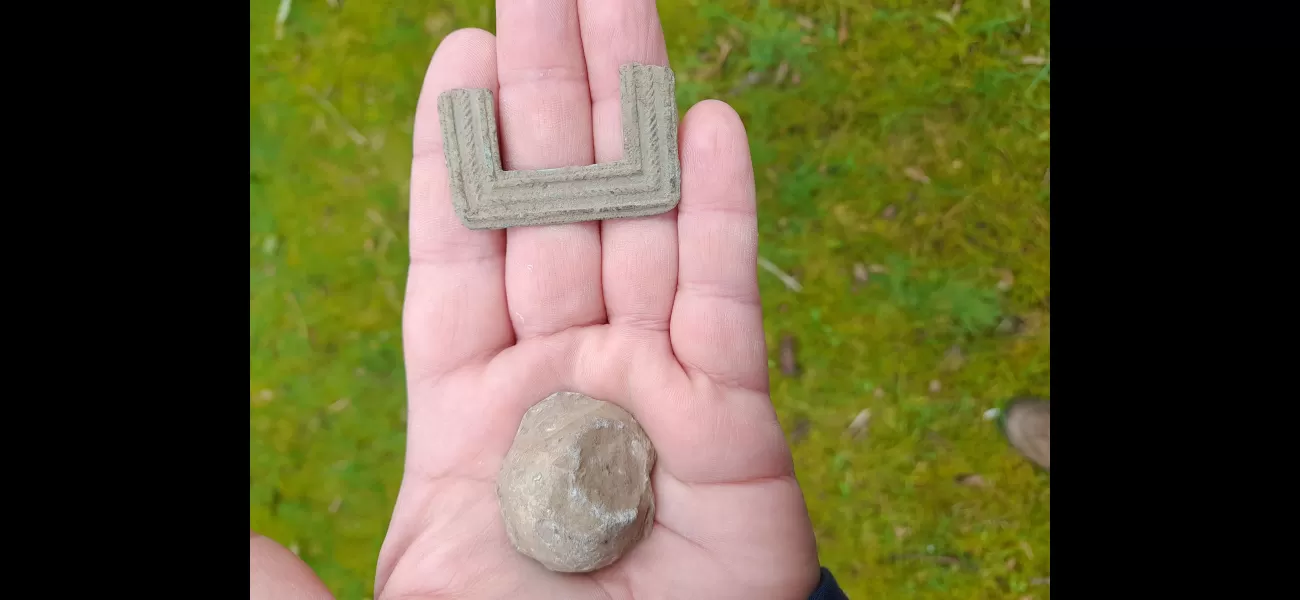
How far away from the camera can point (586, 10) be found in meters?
2.21

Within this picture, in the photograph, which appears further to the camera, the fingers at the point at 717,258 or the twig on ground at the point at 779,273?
the twig on ground at the point at 779,273

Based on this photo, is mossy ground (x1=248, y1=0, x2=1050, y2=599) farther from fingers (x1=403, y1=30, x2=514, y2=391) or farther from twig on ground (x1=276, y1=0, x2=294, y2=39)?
fingers (x1=403, y1=30, x2=514, y2=391)

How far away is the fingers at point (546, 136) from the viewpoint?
2.17 m

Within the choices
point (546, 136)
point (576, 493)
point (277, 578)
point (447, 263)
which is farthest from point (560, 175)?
point (277, 578)

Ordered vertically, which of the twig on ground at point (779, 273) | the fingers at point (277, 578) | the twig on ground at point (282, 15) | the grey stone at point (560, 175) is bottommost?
the fingers at point (277, 578)

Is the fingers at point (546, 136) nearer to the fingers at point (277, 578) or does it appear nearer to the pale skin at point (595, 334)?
the pale skin at point (595, 334)

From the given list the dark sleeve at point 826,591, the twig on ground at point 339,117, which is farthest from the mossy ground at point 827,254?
the dark sleeve at point 826,591

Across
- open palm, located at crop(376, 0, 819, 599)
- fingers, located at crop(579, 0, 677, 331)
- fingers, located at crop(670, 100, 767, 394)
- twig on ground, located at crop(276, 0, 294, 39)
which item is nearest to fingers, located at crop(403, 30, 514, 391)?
open palm, located at crop(376, 0, 819, 599)

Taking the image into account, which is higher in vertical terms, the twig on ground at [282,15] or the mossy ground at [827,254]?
the twig on ground at [282,15]

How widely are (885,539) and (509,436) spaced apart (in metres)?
1.56

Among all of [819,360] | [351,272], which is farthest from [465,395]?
[819,360]

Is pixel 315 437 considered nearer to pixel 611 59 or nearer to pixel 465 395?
pixel 465 395

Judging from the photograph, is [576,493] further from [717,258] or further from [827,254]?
[827,254]

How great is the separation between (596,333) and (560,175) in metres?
0.41
